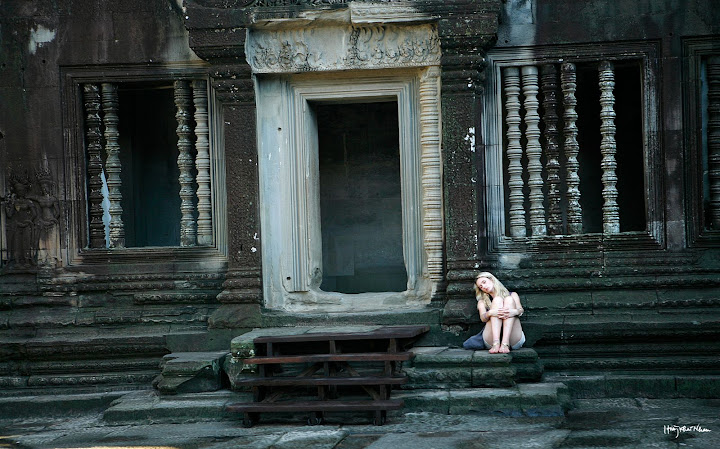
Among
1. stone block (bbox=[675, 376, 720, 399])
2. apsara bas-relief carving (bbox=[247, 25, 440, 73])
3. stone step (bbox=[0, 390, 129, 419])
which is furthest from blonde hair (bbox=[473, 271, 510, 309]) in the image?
stone step (bbox=[0, 390, 129, 419])

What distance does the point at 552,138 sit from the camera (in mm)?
9477

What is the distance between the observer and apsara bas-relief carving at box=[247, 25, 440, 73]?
9258 mm

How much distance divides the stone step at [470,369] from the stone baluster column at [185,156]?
285cm

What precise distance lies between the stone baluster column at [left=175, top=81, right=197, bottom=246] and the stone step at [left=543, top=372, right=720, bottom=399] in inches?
153

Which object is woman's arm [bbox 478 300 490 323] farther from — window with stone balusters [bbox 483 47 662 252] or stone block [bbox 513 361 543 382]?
window with stone balusters [bbox 483 47 662 252]

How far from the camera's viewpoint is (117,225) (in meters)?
10.0

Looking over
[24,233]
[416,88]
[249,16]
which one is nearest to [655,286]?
[416,88]

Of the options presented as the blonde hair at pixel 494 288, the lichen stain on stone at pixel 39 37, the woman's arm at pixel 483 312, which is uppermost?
the lichen stain on stone at pixel 39 37

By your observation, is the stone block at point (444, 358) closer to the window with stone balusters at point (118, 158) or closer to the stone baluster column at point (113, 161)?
the window with stone balusters at point (118, 158)

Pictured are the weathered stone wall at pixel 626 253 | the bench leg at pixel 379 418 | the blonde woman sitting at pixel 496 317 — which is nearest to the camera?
the bench leg at pixel 379 418

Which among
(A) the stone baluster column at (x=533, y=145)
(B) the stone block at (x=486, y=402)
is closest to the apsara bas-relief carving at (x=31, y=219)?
(B) the stone block at (x=486, y=402)

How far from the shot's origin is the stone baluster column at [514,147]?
944 cm

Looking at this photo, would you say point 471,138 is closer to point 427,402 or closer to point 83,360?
point 427,402

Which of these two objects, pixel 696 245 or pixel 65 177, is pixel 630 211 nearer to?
pixel 696 245
